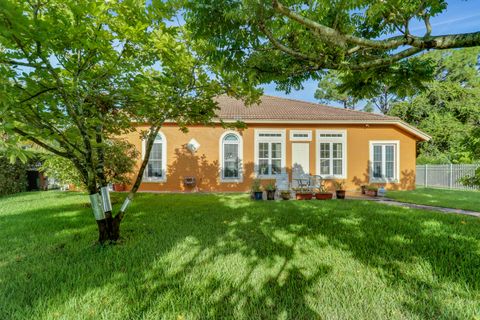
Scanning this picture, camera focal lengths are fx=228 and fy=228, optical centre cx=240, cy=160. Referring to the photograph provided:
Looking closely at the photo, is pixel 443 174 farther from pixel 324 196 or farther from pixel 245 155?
pixel 245 155

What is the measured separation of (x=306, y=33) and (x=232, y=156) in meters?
10.3

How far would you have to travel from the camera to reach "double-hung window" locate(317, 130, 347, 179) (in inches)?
519

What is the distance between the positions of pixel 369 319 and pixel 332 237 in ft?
7.97

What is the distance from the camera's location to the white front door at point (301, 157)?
1308cm

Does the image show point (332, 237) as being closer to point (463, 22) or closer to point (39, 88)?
point (39, 88)

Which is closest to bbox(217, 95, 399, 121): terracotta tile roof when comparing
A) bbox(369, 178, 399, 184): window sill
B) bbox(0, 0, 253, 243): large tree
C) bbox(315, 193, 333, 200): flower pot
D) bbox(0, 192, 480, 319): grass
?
bbox(369, 178, 399, 184): window sill

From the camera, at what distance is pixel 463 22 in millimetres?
5441

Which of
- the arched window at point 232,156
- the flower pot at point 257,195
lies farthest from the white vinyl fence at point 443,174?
the arched window at point 232,156

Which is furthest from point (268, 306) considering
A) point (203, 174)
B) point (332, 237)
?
point (203, 174)

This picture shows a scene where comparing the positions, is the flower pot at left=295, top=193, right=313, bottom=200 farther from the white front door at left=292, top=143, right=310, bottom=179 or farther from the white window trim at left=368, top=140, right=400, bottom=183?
the white window trim at left=368, top=140, right=400, bottom=183

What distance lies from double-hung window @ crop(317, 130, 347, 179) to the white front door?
75 cm

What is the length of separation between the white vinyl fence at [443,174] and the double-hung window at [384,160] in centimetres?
366

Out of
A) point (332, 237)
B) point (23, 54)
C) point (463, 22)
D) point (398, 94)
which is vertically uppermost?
point (463, 22)

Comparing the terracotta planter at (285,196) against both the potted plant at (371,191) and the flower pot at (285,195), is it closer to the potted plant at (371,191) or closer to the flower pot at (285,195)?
the flower pot at (285,195)
